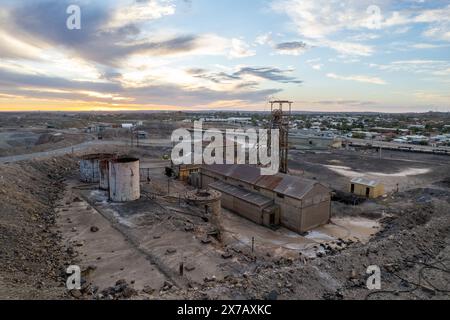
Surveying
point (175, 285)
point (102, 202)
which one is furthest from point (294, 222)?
point (102, 202)

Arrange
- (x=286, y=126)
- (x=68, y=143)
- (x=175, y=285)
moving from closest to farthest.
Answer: (x=175, y=285), (x=286, y=126), (x=68, y=143)

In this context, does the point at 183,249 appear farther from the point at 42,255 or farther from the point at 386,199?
the point at 386,199

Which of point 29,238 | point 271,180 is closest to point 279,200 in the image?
point 271,180

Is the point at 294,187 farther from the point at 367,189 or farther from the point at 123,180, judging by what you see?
the point at 123,180

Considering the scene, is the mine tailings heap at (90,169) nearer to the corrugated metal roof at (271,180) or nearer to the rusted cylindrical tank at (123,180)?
the rusted cylindrical tank at (123,180)

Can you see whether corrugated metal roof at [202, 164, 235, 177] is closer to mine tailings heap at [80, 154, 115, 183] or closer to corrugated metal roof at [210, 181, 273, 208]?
corrugated metal roof at [210, 181, 273, 208]

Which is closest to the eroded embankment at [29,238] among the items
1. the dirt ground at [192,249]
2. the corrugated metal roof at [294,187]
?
the dirt ground at [192,249]
